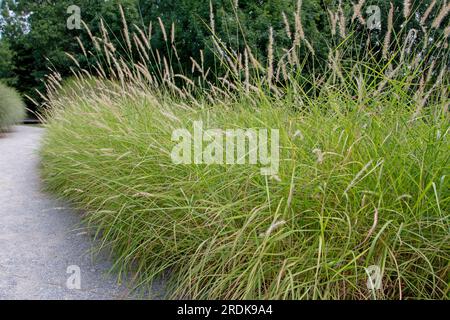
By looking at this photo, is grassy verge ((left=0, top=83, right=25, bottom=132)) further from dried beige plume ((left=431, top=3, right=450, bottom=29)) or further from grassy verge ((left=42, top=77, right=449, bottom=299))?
dried beige plume ((left=431, top=3, right=450, bottom=29))

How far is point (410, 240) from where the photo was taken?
1521 mm

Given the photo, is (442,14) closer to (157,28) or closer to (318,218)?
(318,218)

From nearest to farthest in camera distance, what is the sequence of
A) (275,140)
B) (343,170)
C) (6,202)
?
(343,170) < (275,140) < (6,202)

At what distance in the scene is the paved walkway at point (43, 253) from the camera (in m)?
1.93

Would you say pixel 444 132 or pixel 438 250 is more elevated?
pixel 444 132

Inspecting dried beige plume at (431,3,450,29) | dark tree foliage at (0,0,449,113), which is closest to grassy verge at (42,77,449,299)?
dried beige plume at (431,3,450,29)

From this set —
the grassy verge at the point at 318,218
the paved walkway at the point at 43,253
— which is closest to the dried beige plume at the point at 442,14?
the grassy verge at the point at 318,218

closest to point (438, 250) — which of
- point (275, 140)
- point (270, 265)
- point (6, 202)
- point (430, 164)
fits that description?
point (430, 164)

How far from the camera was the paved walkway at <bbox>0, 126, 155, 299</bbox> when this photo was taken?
75.8 inches

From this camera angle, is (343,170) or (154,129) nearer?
(343,170)

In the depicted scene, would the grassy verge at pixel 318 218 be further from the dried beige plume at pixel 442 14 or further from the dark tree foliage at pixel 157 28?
the dark tree foliage at pixel 157 28

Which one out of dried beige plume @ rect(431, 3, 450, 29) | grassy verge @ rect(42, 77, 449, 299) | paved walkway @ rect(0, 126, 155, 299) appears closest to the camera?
grassy verge @ rect(42, 77, 449, 299)

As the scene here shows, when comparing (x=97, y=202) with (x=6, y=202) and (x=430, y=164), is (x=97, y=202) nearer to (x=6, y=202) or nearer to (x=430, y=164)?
(x=6, y=202)
